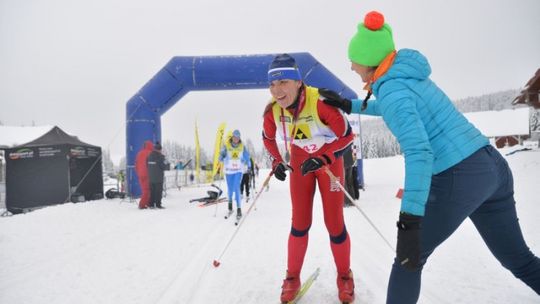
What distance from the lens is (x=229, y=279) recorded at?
Result: 10.1ft

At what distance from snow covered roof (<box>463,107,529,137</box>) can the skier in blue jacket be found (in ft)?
167

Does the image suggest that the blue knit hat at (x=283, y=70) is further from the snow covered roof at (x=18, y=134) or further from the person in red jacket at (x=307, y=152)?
the snow covered roof at (x=18, y=134)

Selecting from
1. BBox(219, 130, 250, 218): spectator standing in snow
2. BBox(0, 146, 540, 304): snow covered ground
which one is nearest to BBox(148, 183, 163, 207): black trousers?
BBox(0, 146, 540, 304): snow covered ground

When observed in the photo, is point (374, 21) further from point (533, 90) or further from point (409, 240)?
point (533, 90)

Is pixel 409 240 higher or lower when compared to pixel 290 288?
higher

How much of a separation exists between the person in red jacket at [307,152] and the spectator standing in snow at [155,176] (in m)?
7.69

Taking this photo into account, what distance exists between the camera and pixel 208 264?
11.8ft

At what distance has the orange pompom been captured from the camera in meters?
1.73

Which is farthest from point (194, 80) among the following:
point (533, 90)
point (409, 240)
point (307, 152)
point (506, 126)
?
point (506, 126)

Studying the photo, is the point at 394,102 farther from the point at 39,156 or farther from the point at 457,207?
the point at 39,156

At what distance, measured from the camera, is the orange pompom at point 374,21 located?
173 centimetres

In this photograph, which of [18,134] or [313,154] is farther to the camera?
[18,134]

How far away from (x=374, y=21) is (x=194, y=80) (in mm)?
10812

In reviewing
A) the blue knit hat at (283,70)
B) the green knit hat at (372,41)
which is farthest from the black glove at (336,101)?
the green knit hat at (372,41)
